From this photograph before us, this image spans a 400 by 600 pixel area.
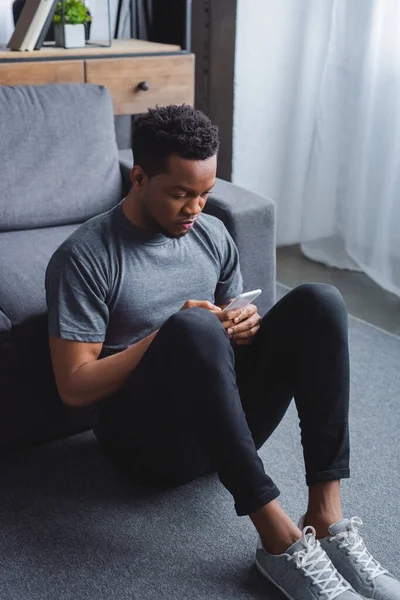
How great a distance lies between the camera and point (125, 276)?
5.04ft

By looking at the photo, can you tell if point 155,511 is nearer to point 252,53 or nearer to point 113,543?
point 113,543

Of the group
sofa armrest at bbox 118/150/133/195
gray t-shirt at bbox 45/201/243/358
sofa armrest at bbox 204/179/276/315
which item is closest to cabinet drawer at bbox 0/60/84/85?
sofa armrest at bbox 118/150/133/195

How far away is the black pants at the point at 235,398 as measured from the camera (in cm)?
136

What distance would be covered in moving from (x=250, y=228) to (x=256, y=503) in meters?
0.90

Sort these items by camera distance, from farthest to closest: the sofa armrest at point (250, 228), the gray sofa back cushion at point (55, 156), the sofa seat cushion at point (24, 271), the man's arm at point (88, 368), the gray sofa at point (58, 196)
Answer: the gray sofa back cushion at point (55, 156)
the sofa armrest at point (250, 228)
the gray sofa at point (58, 196)
the sofa seat cushion at point (24, 271)
the man's arm at point (88, 368)

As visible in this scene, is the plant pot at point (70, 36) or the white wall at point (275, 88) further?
the white wall at point (275, 88)

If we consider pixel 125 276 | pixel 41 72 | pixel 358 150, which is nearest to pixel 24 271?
pixel 125 276

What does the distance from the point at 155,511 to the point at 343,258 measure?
5.56 feet

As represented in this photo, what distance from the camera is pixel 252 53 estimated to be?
3016mm

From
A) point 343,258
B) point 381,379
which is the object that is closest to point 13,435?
point 381,379

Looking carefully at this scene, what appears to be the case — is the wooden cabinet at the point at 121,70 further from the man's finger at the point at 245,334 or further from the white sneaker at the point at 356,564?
the white sneaker at the point at 356,564

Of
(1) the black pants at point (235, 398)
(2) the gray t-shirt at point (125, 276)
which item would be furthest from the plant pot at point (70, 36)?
(1) the black pants at point (235, 398)

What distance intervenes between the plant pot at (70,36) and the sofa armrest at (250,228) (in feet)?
2.57

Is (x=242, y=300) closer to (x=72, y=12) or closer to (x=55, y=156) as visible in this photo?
(x=55, y=156)
